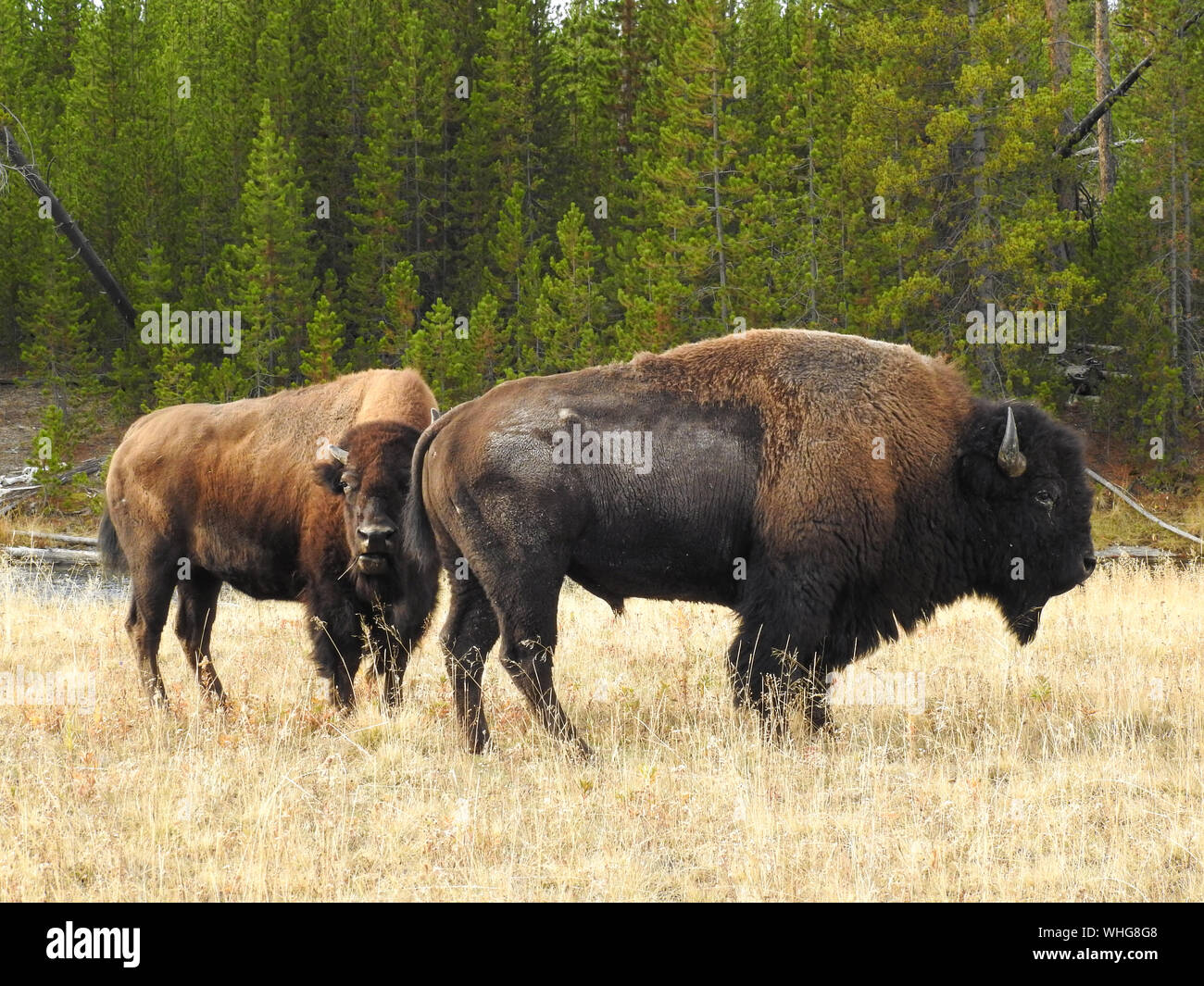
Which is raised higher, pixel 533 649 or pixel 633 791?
pixel 533 649

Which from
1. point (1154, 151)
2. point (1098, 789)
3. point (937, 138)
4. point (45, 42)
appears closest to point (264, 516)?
point (1098, 789)

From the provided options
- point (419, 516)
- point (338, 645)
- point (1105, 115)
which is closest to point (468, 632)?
point (419, 516)

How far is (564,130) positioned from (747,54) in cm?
550

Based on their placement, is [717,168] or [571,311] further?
[571,311]

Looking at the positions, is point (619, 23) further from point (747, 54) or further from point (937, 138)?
point (937, 138)

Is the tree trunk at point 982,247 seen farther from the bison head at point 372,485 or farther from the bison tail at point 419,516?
the bison tail at point 419,516

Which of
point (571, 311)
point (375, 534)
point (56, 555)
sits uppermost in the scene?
point (571, 311)

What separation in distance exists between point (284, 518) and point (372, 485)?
1.23 m

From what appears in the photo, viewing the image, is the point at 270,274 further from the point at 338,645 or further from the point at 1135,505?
the point at 338,645

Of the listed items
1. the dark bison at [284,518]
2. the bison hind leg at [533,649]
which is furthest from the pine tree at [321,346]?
the bison hind leg at [533,649]

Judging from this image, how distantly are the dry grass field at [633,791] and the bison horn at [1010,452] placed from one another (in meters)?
1.43

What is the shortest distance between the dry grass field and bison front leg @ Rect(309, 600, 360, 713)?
21cm

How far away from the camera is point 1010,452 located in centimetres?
726

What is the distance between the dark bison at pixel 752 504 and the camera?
692 centimetres
